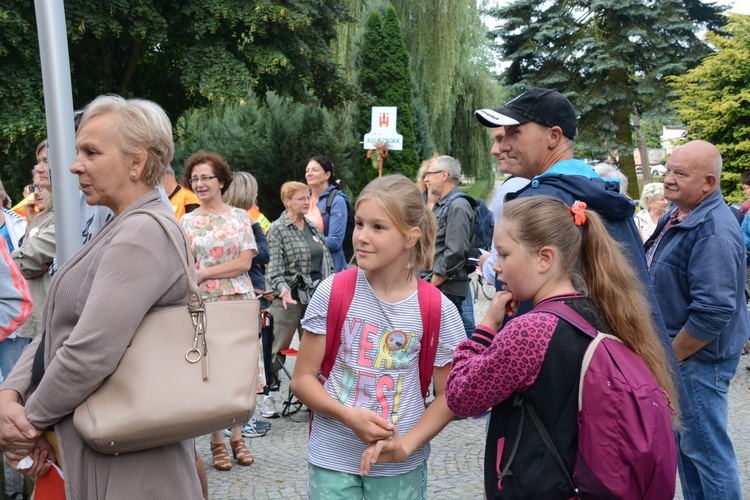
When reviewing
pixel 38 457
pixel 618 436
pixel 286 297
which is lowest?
pixel 286 297

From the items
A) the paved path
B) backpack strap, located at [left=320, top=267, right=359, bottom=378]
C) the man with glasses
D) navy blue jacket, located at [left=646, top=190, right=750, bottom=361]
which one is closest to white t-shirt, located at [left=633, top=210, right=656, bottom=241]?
the paved path

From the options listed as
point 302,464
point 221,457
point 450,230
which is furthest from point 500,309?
point 450,230

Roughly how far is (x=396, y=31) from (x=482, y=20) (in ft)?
13.8

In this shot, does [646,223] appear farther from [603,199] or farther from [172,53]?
[172,53]

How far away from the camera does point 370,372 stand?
2732mm

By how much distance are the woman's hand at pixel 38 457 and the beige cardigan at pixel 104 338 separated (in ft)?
0.45

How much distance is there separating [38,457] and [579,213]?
1.80 m

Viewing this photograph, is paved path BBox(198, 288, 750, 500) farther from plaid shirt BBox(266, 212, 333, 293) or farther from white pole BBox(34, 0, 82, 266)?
white pole BBox(34, 0, 82, 266)

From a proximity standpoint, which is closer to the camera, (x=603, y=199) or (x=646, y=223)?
(x=603, y=199)

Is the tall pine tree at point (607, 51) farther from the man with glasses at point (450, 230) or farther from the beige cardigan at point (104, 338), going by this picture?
the beige cardigan at point (104, 338)

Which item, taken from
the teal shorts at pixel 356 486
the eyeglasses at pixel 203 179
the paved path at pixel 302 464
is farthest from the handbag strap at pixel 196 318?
the eyeglasses at pixel 203 179

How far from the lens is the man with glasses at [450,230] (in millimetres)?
6688

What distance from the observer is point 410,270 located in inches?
116

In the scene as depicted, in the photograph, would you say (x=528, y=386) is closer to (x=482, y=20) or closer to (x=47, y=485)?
(x=47, y=485)
